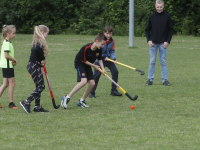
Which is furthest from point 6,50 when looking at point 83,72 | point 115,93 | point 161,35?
point 161,35

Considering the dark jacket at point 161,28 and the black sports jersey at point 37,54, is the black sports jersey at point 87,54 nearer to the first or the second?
the black sports jersey at point 37,54

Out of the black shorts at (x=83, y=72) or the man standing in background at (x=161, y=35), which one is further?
the man standing in background at (x=161, y=35)

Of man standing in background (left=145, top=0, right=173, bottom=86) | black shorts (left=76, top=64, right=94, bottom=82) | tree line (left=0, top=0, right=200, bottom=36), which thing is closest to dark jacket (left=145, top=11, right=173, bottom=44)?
man standing in background (left=145, top=0, right=173, bottom=86)

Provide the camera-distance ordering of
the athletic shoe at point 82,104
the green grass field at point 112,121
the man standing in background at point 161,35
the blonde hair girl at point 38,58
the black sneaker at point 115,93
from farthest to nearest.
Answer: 1. the man standing in background at point 161,35
2. the black sneaker at point 115,93
3. the athletic shoe at point 82,104
4. the blonde hair girl at point 38,58
5. the green grass field at point 112,121

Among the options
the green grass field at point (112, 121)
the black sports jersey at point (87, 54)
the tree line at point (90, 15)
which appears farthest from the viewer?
the tree line at point (90, 15)

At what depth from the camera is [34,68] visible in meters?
6.20

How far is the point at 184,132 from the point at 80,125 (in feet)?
4.62

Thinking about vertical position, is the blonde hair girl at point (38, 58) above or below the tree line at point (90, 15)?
above

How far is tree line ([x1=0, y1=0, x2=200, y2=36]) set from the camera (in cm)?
3331

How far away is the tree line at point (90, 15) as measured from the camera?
33312mm

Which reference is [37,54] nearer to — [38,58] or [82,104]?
[38,58]

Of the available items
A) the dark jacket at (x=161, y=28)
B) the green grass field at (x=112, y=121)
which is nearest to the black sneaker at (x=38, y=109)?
the green grass field at (x=112, y=121)

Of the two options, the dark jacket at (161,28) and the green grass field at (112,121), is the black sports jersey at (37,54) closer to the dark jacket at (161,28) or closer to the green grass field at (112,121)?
the green grass field at (112,121)

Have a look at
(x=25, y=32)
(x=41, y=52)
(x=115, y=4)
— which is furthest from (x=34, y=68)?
(x=25, y=32)
